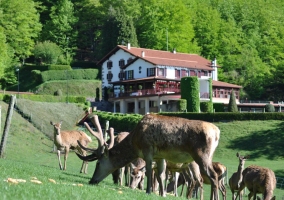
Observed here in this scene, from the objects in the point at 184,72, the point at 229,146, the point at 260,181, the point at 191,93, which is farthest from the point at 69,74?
the point at 260,181

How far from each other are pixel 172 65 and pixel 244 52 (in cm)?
2694

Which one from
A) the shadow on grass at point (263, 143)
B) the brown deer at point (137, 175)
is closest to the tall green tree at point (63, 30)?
the shadow on grass at point (263, 143)

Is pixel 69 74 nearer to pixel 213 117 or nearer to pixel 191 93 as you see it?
pixel 191 93

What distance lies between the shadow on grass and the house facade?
2042 centimetres

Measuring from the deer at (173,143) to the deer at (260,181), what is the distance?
4.85 metres

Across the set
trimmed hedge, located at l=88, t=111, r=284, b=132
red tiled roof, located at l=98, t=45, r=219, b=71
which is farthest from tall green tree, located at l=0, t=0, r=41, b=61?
trimmed hedge, located at l=88, t=111, r=284, b=132

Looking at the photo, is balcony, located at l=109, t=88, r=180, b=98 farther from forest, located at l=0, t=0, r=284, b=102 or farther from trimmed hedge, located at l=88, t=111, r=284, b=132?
forest, located at l=0, t=0, r=284, b=102

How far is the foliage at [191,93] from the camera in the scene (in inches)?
2687

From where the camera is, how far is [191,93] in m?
68.9

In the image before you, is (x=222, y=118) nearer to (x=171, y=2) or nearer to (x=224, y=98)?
(x=224, y=98)

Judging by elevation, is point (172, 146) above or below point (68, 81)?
below

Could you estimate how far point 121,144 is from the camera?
599 inches

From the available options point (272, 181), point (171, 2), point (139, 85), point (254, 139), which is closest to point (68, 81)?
point (139, 85)

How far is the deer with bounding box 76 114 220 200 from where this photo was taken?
14102 mm
